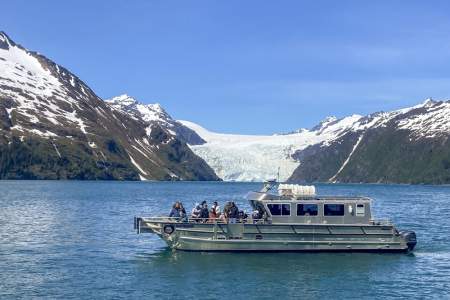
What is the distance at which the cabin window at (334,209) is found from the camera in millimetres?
53875

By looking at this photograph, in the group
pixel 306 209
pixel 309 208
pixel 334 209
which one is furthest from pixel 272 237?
pixel 334 209

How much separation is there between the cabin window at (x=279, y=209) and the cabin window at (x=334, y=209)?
308 cm

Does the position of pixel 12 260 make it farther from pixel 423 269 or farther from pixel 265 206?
pixel 423 269

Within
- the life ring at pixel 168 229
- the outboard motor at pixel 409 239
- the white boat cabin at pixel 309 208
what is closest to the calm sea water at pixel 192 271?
the outboard motor at pixel 409 239

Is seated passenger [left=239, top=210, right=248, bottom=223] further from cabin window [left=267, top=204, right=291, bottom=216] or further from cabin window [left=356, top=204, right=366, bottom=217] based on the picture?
cabin window [left=356, top=204, right=366, bottom=217]

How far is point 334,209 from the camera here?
2127 inches

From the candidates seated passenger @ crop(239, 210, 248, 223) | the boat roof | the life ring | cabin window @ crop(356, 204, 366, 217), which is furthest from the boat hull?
the boat roof

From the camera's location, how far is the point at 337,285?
43.0m

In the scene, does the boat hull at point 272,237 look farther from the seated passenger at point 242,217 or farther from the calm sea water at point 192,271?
the calm sea water at point 192,271

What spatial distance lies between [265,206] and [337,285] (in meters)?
11.8

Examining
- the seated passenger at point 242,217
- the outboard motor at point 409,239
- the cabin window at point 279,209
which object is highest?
the cabin window at point 279,209

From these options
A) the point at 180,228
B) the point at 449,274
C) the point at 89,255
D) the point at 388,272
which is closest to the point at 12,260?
the point at 89,255

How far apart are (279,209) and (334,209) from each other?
4.51 m

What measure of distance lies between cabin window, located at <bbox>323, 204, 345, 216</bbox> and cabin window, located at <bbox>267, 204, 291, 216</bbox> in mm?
3077
